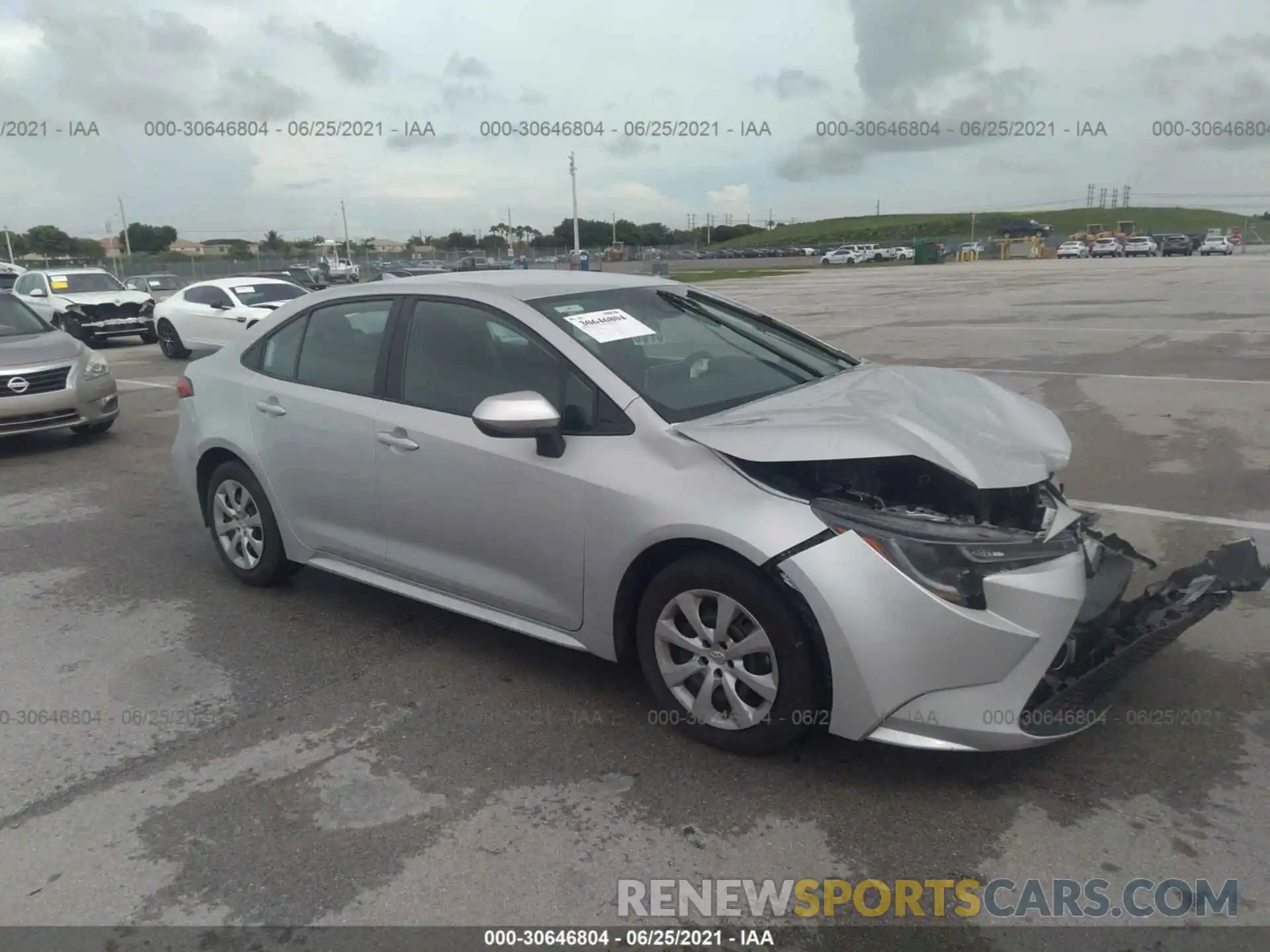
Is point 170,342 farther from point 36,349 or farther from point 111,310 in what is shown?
point 36,349

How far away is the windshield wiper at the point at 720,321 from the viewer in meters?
4.59

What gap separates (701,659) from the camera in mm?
3465

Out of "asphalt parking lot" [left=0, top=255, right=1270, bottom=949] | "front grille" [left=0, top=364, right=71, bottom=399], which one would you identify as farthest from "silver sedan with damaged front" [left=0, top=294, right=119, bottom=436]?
"asphalt parking lot" [left=0, top=255, right=1270, bottom=949]

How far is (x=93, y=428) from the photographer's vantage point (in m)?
9.77

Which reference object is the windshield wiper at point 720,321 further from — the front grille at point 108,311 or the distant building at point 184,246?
the distant building at point 184,246

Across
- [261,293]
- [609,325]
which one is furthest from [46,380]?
[261,293]

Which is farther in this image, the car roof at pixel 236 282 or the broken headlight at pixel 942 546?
the car roof at pixel 236 282

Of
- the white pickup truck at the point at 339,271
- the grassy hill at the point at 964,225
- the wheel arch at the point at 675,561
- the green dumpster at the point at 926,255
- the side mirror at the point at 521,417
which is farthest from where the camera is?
the grassy hill at the point at 964,225

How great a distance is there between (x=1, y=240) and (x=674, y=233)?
282 feet

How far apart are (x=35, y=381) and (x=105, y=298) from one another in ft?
39.1

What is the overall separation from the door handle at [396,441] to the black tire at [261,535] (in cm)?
101

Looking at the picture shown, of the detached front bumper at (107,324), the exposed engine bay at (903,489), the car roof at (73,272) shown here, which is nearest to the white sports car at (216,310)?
the detached front bumper at (107,324)

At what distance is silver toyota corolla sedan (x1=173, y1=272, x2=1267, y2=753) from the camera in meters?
3.10

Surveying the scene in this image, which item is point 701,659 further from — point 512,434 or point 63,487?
point 63,487
